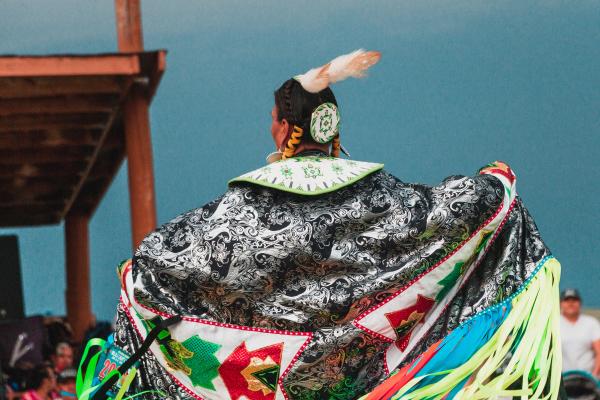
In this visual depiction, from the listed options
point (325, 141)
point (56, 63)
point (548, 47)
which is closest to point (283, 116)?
point (325, 141)

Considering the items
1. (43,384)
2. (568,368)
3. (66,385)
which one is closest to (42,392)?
(43,384)

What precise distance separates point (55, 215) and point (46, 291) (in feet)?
2.62

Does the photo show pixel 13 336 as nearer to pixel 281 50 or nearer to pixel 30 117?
pixel 30 117

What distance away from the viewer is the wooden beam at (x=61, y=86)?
7.69 m

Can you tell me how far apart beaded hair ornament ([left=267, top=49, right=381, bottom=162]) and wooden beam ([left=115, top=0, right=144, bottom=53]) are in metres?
4.45

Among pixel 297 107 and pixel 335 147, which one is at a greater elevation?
pixel 297 107

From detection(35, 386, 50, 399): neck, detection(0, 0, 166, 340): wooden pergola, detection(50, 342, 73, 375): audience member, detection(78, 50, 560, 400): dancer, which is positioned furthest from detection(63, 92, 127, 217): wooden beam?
detection(78, 50, 560, 400): dancer

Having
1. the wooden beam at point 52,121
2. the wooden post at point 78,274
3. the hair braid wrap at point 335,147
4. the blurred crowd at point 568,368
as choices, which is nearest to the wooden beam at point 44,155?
the wooden beam at point 52,121

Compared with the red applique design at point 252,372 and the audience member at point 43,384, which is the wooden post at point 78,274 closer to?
the audience member at point 43,384

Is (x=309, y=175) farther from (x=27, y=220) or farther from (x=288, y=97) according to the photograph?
(x=27, y=220)

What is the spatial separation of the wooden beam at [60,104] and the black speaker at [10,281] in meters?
2.13

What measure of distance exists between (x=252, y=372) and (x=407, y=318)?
40cm

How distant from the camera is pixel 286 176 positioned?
10.5ft

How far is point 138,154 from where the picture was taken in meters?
8.12
